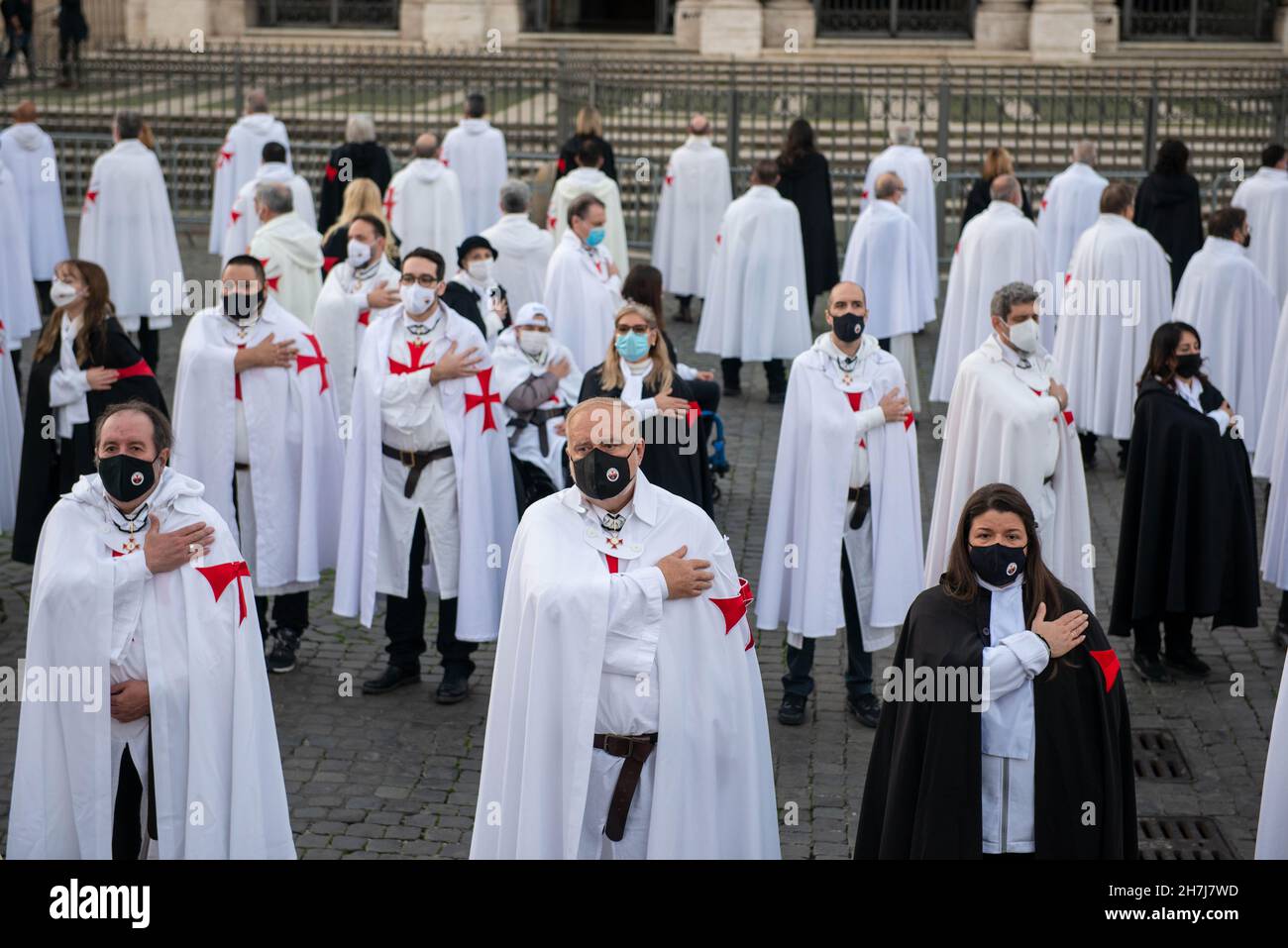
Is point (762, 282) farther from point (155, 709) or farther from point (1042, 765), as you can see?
point (155, 709)

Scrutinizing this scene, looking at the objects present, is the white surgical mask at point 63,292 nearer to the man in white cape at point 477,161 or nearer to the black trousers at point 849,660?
the black trousers at point 849,660

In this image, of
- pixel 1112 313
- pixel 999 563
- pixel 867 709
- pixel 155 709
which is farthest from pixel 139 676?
pixel 1112 313

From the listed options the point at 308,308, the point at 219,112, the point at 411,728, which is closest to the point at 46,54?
the point at 219,112

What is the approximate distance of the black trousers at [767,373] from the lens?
47.5 feet

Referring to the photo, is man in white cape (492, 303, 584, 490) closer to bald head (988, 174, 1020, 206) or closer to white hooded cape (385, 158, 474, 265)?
bald head (988, 174, 1020, 206)

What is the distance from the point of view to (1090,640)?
17.4ft

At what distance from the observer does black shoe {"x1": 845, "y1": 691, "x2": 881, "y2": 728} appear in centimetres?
823

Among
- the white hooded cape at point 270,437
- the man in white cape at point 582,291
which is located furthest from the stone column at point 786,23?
the white hooded cape at point 270,437

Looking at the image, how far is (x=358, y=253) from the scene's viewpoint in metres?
10.5

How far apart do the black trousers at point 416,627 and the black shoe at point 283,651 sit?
1.82 feet

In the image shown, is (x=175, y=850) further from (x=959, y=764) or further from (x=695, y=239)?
(x=695, y=239)

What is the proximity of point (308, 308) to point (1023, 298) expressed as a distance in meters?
6.33

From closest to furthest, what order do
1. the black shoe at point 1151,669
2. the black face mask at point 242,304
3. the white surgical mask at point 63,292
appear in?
the black face mask at point 242,304
the black shoe at point 1151,669
the white surgical mask at point 63,292

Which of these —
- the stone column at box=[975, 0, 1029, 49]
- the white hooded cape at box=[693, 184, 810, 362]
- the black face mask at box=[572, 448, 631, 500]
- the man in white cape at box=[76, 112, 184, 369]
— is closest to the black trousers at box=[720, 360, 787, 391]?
the white hooded cape at box=[693, 184, 810, 362]
